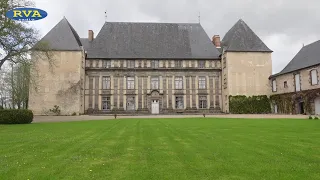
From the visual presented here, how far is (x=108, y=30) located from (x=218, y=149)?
31.1m

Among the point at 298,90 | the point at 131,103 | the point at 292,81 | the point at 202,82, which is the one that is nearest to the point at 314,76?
the point at 298,90

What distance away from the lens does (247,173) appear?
4371 mm

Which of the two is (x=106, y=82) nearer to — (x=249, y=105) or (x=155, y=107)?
(x=155, y=107)

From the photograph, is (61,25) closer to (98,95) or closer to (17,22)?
(98,95)

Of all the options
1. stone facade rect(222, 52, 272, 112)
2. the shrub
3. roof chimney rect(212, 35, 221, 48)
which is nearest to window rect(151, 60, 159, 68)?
stone facade rect(222, 52, 272, 112)

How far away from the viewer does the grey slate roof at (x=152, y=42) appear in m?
33.0

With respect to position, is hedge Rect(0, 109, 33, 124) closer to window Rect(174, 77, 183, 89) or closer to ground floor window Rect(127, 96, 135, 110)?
ground floor window Rect(127, 96, 135, 110)

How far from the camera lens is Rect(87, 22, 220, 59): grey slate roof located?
33000 millimetres

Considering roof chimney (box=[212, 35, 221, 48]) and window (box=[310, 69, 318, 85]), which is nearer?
window (box=[310, 69, 318, 85])

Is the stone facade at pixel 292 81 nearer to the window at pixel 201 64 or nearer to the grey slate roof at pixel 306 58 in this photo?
the grey slate roof at pixel 306 58

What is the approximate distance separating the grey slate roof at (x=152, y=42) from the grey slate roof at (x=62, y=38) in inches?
93.7

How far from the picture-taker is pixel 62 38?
3100cm

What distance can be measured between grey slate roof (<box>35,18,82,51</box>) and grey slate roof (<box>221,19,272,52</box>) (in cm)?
1717

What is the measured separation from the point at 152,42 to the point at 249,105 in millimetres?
13684
